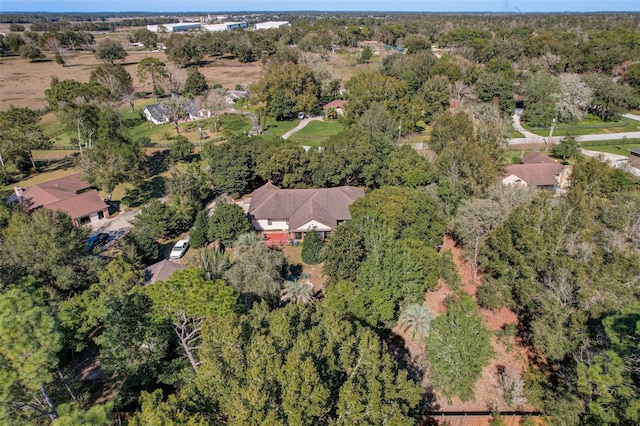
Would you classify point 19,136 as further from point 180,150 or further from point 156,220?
point 156,220

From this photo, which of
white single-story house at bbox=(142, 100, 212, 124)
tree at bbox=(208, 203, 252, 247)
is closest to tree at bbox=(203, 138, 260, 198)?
tree at bbox=(208, 203, 252, 247)

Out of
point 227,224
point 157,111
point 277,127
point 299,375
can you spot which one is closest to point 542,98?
point 277,127

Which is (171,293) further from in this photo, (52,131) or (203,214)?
(52,131)

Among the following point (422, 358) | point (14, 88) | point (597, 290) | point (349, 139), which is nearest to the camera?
point (597, 290)

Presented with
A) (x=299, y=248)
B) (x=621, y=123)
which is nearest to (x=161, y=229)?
(x=299, y=248)

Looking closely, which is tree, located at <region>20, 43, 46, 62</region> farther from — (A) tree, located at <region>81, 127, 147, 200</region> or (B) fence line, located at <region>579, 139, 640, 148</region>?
(B) fence line, located at <region>579, 139, 640, 148</region>

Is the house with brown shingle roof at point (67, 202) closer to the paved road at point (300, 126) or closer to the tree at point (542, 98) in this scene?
the paved road at point (300, 126)
